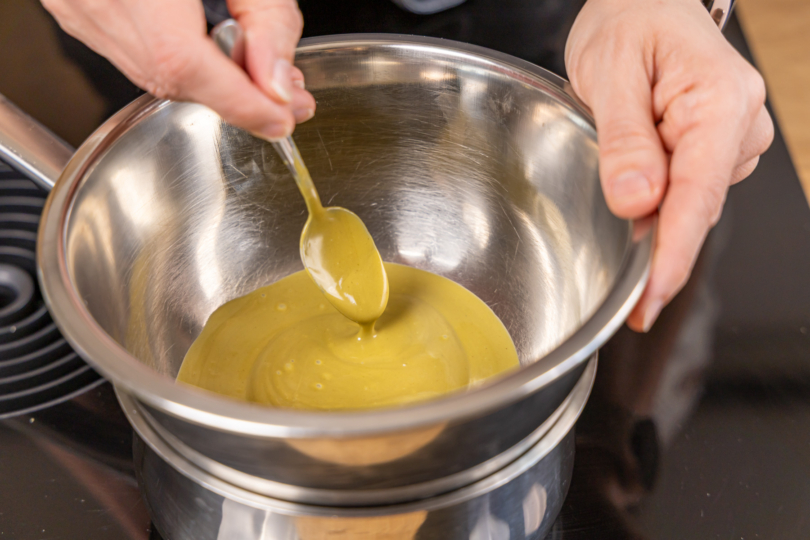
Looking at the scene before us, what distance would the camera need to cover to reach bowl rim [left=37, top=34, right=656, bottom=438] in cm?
35

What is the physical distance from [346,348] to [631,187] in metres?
0.37

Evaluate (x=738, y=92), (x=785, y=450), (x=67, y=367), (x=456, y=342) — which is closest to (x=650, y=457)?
(x=785, y=450)

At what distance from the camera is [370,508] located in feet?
1.49

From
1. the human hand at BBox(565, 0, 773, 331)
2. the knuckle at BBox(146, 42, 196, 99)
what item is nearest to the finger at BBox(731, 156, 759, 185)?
the human hand at BBox(565, 0, 773, 331)

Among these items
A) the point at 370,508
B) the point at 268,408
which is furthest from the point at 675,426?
the point at 268,408

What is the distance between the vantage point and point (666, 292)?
1.57ft

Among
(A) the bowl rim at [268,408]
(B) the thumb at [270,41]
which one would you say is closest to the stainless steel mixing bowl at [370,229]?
(A) the bowl rim at [268,408]

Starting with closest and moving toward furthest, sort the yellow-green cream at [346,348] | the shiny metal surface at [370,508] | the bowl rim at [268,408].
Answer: the bowl rim at [268,408]
the shiny metal surface at [370,508]
the yellow-green cream at [346,348]

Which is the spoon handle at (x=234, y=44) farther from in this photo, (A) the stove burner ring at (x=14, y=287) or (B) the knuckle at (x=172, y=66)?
(A) the stove burner ring at (x=14, y=287)

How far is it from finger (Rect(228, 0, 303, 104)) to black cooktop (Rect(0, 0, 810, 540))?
1.20 feet

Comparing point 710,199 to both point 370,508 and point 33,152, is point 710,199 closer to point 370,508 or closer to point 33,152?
point 370,508

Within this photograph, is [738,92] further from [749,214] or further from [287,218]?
[287,218]

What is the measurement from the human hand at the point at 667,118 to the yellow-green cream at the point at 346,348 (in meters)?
0.25

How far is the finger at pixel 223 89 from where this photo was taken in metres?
0.46
